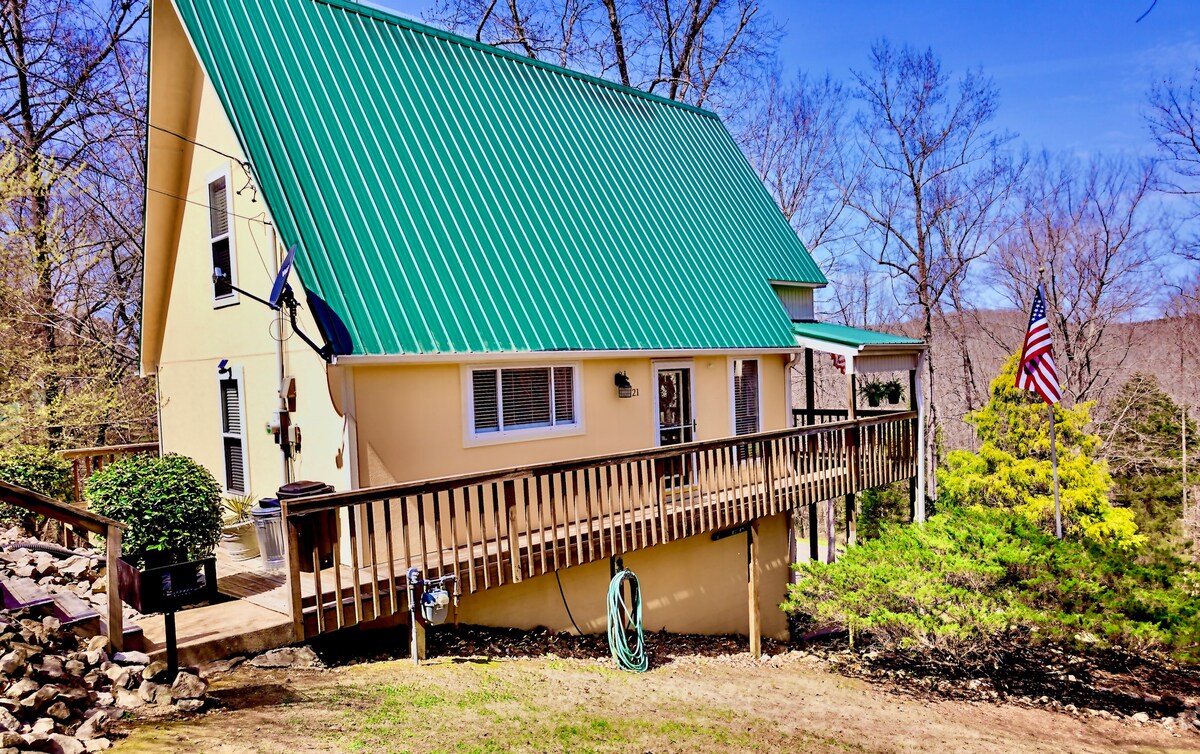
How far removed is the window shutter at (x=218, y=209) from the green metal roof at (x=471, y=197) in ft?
5.12

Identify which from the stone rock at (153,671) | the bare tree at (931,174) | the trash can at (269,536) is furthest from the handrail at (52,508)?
the bare tree at (931,174)

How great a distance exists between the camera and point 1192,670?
31.3 ft

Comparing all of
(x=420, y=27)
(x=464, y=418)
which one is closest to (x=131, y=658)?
(x=464, y=418)

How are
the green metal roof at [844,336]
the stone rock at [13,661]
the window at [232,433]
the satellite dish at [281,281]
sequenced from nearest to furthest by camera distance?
the stone rock at [13,661], the satellite dish at [281,281], the window at [232,433], the green metal roof at [844,336]

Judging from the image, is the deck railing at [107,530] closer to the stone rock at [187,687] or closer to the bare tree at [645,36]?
the stone rock at [187,687]

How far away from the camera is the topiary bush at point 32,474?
9.74 metres

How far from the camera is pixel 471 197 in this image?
1023 centimetres

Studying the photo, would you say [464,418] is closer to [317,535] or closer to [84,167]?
[317,535]

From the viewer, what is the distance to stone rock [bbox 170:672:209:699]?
5.15 metres

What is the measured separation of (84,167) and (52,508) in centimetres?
1253

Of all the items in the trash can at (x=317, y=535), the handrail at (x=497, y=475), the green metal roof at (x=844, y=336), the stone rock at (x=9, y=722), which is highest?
the green metal roof at (x=844, y=336)

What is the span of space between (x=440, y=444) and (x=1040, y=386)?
10.3 m

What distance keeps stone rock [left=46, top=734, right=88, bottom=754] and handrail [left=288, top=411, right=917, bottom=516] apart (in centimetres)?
214

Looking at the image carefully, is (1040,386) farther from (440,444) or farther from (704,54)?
(704,54)
